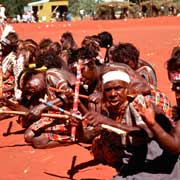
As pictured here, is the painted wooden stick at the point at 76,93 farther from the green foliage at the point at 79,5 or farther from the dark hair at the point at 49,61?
the green foliage at the point at 79,5

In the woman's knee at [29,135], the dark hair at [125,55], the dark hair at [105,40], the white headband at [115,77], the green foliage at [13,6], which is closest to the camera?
the white headband at [115,77]

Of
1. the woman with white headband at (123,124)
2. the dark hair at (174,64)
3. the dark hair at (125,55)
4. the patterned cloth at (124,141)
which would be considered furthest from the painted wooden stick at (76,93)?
the dark hair at (174,64)

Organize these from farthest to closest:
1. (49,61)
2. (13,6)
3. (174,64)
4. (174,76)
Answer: (13,6)
(49,61)
(174,64)
(174,76)

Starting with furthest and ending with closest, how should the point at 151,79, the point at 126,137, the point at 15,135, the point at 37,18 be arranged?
the point at 37,18 < the point at 15,135 < the point at 151,79 < the point at 126,137

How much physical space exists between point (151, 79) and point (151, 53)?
10609mm

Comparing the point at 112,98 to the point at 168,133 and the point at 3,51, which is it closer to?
the point at 168,133

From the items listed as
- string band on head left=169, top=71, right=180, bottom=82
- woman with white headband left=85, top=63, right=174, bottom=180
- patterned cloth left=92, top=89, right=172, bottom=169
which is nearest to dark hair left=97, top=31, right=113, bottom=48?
patterned cloth left=92, top=89, right=172, bottom=169

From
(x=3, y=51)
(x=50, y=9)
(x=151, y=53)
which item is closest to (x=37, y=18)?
(x=50, y=9)

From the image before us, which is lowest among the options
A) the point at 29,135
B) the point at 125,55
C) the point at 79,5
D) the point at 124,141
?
the point at 79,5

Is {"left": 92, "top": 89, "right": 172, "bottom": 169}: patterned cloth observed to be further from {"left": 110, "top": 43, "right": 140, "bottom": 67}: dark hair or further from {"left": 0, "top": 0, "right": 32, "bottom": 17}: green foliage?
{"left": 0, "top": 0, "right": 32, "bottom": 17}: green foliage

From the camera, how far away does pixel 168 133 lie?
12.4 ft

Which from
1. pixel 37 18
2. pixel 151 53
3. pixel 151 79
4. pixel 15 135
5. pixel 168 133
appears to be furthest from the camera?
pixel 37 18

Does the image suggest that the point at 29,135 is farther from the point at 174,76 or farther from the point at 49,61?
the point at 174,76

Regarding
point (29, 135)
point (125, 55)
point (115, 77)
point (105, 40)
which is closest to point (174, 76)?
point (115, 77)
